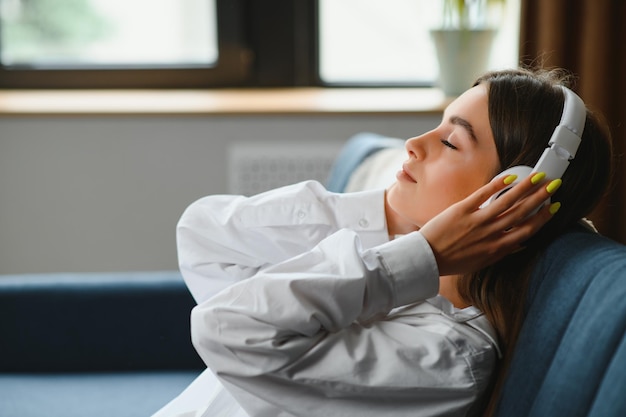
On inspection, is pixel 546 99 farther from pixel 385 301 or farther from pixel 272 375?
pixel 272 375

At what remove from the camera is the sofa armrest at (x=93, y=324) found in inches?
74.6

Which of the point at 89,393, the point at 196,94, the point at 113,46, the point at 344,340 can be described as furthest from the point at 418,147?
the point at 113,46

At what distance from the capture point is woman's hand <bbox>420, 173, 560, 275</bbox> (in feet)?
3.63

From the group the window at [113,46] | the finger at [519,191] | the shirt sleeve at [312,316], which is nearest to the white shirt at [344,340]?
the shirt sleeve at [312,316]

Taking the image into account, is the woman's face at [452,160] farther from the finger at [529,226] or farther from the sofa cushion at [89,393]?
the sofa cushion at [89,393]

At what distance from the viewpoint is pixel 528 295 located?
115cm

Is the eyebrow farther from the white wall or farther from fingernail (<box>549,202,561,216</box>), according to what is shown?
the white wall

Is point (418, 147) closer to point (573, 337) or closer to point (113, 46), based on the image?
point (573, 337)

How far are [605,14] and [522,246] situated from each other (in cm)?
147

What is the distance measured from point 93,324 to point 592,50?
5.04 ft

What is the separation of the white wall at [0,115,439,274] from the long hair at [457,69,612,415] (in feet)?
4.96

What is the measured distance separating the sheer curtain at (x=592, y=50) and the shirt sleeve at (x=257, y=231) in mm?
1224

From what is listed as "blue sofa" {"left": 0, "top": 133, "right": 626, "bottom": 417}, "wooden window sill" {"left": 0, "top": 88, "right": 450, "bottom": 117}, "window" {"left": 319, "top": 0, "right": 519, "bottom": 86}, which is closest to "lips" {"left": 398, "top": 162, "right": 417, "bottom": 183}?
"blue sofa" {"left": 0, "top": 133, "right": 626, "bottom": 417}

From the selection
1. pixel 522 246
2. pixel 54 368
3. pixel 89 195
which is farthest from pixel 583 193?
pixel 89 195
